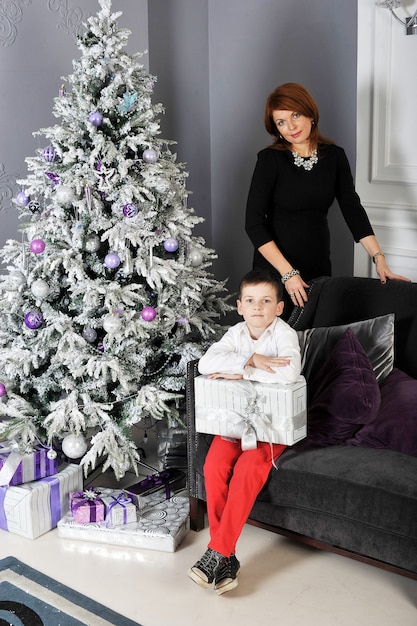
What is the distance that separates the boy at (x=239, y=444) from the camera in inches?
96.0

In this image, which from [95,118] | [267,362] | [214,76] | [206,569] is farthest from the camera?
[214,76]

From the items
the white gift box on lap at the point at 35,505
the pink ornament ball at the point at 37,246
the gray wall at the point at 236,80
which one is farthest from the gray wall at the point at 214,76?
the white gift box on lap at the point at 35,505

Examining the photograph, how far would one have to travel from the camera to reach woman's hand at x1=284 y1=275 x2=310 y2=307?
310cm

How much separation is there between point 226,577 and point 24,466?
0.88 m

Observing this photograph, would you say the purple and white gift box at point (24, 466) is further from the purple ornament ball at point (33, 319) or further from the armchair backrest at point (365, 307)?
the armchair backrest at point (365, 307)

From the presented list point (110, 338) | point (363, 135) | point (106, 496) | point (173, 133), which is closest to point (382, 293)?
point (363, 135)

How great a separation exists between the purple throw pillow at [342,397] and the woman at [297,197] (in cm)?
44

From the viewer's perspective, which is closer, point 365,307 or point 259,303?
point 259,303

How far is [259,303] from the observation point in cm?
264

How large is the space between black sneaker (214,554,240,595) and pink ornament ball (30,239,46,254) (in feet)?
4.27

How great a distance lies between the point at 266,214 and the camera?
3314 millimetres

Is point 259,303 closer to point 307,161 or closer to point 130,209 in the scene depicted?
point 130,209

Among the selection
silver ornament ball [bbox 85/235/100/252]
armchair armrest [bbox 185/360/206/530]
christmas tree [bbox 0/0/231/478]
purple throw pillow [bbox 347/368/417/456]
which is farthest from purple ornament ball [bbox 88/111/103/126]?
purple throw pillow [bbox 347/368/417/456]

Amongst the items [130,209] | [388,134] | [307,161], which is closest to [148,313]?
[130,209]
